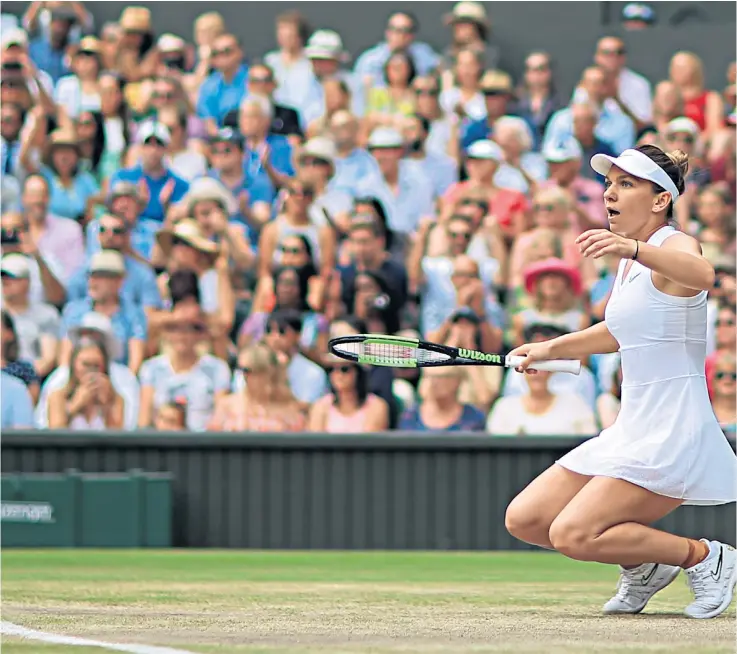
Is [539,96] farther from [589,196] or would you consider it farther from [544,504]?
[544,504]

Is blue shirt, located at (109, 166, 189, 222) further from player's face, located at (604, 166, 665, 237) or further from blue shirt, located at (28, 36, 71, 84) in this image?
player's face, located at (604, 166, 665, 237)

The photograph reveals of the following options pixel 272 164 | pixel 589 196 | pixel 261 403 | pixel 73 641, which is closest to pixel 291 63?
pixel 272 164

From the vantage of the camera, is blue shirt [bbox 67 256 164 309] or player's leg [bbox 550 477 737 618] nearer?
player's leg [bbox 550 477 737 618]

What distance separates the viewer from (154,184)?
1239 centimetres

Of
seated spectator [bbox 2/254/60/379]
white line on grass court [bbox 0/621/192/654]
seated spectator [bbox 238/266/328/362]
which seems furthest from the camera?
seated spectator [bbox 2/254/60/379]

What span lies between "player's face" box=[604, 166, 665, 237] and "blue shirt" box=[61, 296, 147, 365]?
19.6 ft

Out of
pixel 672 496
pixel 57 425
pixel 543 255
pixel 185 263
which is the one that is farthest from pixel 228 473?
pixel 672 496

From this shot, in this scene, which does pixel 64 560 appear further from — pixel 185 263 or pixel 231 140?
pixel 231 140

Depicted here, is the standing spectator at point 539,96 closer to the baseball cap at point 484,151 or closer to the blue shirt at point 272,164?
the baseball cap at point 484,151

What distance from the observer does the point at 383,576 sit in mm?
8008

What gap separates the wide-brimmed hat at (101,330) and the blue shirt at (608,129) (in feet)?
12.3

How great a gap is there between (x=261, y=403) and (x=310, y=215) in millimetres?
2165

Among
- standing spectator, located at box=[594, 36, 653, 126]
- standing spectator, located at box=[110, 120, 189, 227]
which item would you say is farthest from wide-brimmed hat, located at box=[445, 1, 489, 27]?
standing spectator, located at box=[110, 120, 189, 227]

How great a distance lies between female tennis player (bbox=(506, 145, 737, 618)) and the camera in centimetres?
553
